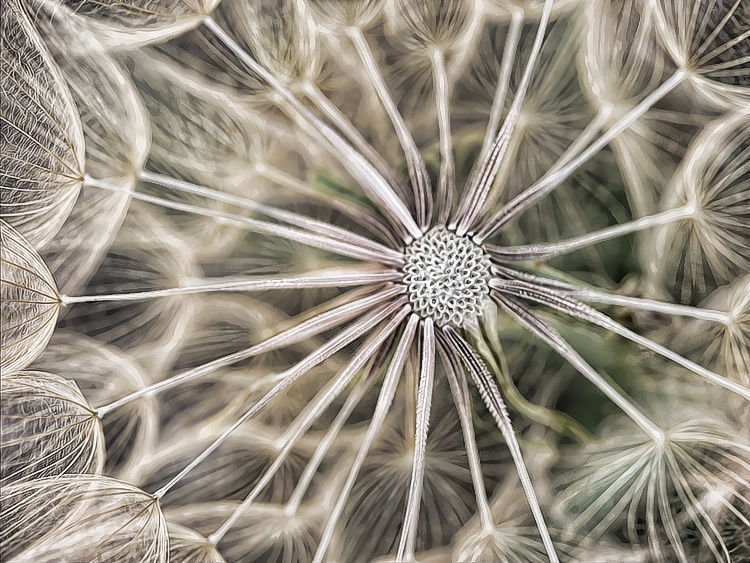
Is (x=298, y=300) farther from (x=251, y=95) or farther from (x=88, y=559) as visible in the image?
(x=88, y=559)

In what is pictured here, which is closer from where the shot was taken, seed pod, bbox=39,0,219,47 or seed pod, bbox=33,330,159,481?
seed pod, bbox=39,0,219,47

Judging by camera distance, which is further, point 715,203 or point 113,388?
point 113,388

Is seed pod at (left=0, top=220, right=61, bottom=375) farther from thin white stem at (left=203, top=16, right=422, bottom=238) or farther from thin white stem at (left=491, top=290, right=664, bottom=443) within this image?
thin white stem at (left=491, top=290, right=664, bottom=443)

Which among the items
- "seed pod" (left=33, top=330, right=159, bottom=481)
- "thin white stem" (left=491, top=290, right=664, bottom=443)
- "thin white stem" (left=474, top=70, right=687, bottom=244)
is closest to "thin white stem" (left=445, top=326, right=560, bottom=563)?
"thin white stem" (left=491, top=290, right=664, bottom=443)

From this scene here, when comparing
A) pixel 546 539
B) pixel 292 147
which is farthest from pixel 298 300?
pixel 546 539

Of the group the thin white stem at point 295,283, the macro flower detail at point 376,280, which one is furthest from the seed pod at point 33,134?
the thin white stem at point 295,283

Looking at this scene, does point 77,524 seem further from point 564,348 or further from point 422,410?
point 564,348

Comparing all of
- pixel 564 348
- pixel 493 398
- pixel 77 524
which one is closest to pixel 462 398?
pixel 493 398
